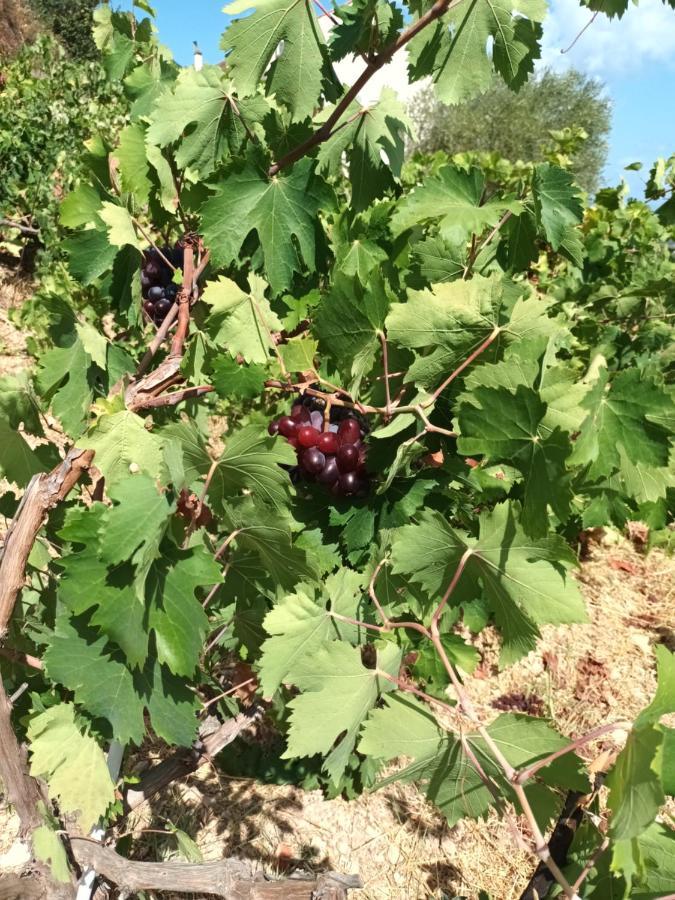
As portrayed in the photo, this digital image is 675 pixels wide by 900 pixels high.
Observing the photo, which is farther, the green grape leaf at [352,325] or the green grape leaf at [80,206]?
the green grape leaf at [80,206]

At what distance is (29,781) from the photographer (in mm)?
1101

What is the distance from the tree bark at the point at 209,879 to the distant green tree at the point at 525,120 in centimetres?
1709

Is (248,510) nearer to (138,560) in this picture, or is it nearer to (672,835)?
(138,560)

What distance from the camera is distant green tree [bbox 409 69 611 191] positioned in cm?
1611

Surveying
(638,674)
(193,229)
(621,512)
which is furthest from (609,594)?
(193,229)

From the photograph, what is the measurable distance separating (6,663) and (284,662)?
586 millimetres

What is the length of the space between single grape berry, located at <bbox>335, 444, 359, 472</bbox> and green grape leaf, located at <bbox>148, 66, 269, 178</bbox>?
58 cm

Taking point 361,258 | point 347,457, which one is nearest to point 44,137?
point 361,258

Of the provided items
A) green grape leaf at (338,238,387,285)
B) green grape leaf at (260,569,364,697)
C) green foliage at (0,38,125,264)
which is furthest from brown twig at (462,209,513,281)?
green foliage at (0,38,125,264)

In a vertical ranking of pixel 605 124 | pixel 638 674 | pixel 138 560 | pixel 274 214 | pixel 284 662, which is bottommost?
pixel 638 674

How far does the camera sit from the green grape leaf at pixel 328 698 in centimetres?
101

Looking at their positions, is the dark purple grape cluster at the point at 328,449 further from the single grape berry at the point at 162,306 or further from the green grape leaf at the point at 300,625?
the single grape berry at the point at 162,306

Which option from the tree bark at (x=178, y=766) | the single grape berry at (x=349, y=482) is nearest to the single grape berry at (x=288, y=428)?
the single grape berry at (x=349, y=482)

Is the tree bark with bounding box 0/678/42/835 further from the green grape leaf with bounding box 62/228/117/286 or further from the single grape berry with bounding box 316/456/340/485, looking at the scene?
the green grape leaf with bounding box 62/228/117/286
